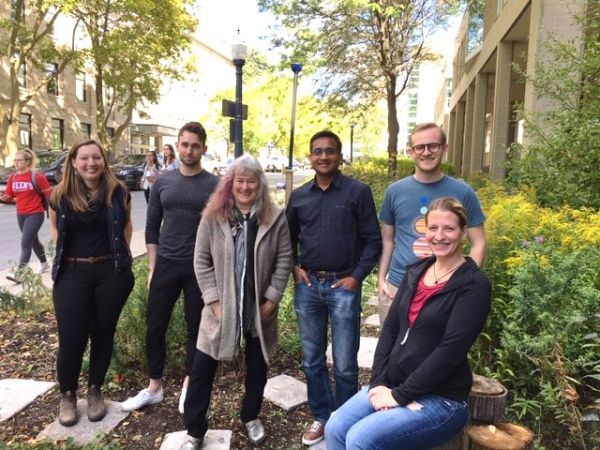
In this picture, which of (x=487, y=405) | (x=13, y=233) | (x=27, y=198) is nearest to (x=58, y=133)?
(x=13, y=233)

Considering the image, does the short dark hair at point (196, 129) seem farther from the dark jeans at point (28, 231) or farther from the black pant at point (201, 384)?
the dark jeans at point (28, 231)

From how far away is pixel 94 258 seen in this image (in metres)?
3.34

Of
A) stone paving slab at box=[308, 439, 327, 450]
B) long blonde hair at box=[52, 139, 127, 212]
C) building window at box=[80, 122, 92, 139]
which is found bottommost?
stone paving slab at box=[308, 439, 327, 450]

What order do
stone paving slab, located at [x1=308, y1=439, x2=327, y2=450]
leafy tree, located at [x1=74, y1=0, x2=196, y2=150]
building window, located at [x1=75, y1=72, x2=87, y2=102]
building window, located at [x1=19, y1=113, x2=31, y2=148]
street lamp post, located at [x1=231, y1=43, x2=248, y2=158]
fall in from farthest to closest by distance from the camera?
building window, located at [x1=75, y1=72, x2=87, y2=102] → building window, located at [x1=19, y1=113, x2=31, y2=148] → leafy tree, located at [x1=74, y1=0, x2=196, y2=150] → street lamp post, located at [x1=231, y1=43, x2=248, y2=158] → stone paving slab, located at [x1=308, y1=439, x2=327, y2=450]

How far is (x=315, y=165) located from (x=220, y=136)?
5325cm

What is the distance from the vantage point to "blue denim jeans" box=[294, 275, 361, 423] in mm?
3053

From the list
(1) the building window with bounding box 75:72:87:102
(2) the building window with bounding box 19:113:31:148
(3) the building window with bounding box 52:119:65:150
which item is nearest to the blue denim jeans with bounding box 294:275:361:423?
(2) the building window with bounding box 19:113:31:148

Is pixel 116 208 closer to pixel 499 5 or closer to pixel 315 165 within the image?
pixel 315 165

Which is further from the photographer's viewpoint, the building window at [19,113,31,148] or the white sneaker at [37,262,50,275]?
the building window at [19,113,31,148]

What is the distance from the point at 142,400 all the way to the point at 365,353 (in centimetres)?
198

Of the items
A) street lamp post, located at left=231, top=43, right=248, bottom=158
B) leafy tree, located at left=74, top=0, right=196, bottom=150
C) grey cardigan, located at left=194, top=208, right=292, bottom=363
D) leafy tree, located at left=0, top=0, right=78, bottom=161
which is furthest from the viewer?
leafy tree, located at left=74, top=0, right=196, bottom=150

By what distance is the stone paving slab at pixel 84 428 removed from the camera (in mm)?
3238

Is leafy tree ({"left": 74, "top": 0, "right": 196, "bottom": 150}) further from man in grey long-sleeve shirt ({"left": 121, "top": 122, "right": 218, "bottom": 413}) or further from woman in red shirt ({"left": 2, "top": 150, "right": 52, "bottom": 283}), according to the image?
man in grey long-sleeve shirt ({"left": 121, "top": 122, "right": 218, "bottom": 413})

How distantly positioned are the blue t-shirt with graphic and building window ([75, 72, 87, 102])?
1461 inches
